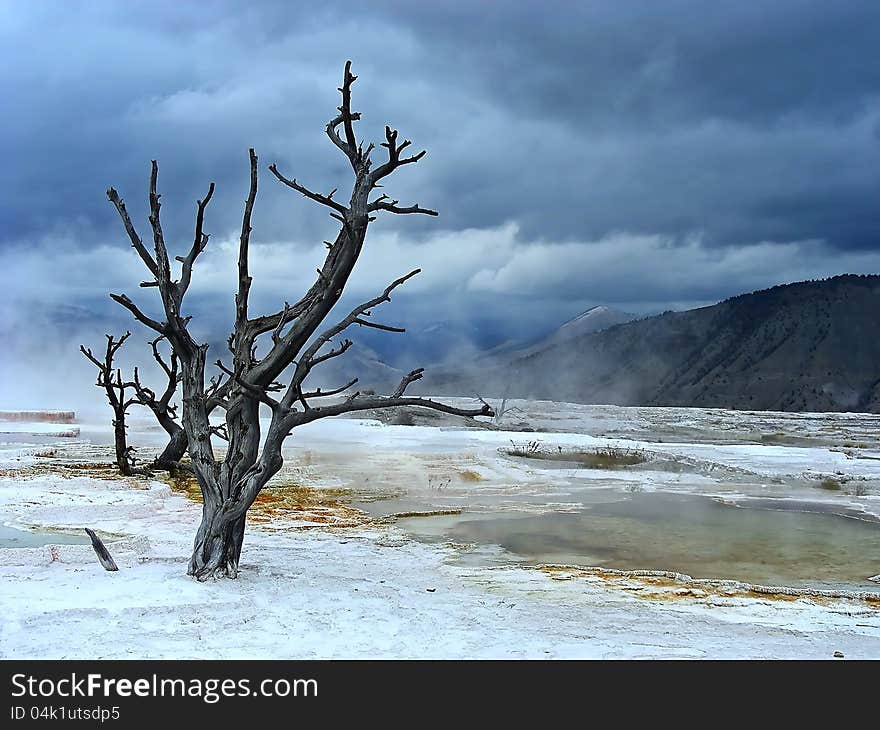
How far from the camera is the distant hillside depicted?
11050cm

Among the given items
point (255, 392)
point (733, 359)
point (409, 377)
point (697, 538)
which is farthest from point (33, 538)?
point (733, 359)

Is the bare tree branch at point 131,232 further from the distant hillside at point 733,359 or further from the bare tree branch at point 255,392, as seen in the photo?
the distant hillside at point 733,359

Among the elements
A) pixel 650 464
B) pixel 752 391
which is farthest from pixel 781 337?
pixel 650 464

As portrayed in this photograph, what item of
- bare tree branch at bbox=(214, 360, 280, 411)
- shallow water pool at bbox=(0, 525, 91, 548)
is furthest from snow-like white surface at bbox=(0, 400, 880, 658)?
bare tree branch at bbox=(214, 360, 280, 411)

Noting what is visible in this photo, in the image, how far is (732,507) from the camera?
18.8m

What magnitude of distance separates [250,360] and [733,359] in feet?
426

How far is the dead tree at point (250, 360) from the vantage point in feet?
29.1

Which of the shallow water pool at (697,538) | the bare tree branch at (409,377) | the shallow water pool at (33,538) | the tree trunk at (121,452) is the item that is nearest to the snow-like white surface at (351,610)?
the shallow water pool at (33,538)

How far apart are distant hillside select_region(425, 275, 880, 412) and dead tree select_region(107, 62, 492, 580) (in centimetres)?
10271

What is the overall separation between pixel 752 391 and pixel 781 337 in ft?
69.9

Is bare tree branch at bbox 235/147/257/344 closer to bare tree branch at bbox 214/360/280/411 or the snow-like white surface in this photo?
bare tree branch at bbox 214/360/280/411

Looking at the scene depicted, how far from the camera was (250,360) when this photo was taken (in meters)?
9.66

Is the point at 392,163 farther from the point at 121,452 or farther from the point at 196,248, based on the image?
the point at 121,452
